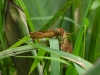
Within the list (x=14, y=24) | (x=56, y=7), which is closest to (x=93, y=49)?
(x=56, y=7)

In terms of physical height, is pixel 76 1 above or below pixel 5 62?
above

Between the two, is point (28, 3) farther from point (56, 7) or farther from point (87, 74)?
point (87, 74)

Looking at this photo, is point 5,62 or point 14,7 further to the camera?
point 5,62

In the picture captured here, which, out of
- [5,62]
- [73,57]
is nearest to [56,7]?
[5,62]

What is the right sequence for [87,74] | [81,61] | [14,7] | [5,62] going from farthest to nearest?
[5,62]
[14,7]
[81,61]
[87,74]

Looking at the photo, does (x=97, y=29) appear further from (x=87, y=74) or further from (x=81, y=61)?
(x=87, y=74)

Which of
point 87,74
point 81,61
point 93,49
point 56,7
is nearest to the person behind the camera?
point 87,74
